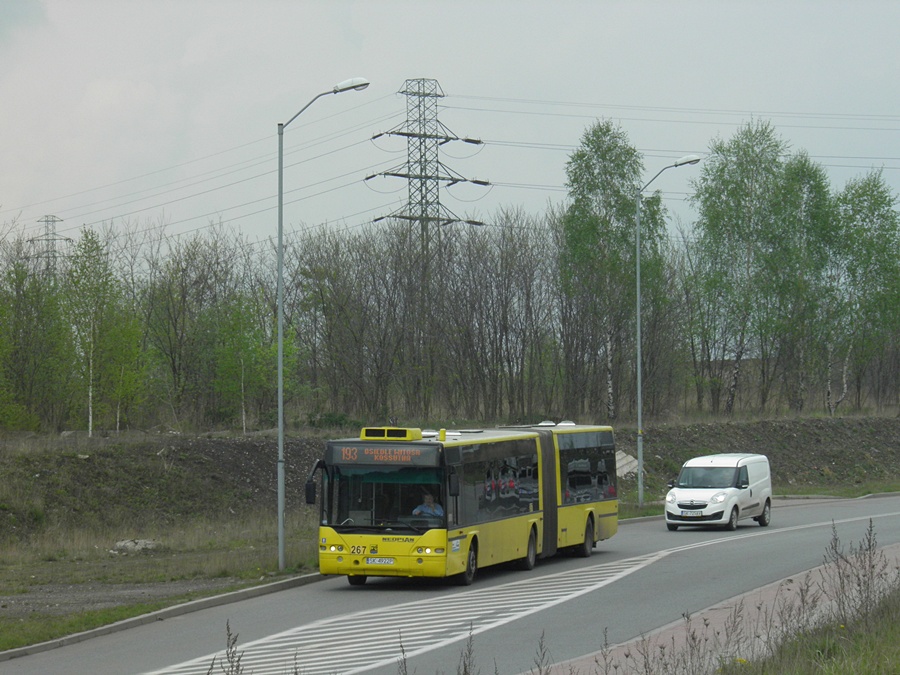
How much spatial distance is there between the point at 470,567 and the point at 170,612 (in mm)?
5869

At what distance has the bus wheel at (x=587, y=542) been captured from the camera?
26.0 meters

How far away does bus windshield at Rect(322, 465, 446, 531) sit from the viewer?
19.8 m

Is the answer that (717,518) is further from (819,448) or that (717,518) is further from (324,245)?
(324,245)

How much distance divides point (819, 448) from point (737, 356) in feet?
36.2

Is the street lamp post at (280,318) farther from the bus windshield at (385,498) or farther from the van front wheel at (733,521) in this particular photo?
the van front wheel at (733,521)

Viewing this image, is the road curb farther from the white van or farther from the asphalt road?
the white van

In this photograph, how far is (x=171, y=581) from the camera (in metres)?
20.8

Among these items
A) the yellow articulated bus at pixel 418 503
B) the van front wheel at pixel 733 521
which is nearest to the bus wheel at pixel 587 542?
the yellow articulated bus at pixel 418 503

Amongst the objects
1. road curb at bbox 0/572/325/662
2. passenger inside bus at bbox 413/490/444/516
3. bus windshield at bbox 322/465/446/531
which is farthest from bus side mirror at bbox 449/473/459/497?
road curb at bbox 0/572/325/662

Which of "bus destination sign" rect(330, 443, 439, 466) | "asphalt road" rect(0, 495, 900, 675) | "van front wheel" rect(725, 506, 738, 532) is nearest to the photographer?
"asphalt road" rect(0, 495, 900, 675)

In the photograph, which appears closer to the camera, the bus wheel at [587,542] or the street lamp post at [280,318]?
the street lamp post at [280,318]

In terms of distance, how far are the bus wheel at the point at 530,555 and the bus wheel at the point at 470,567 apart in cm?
259

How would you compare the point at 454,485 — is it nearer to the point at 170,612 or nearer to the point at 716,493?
the point at 170,612

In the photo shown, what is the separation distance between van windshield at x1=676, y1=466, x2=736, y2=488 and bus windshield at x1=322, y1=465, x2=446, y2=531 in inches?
584
